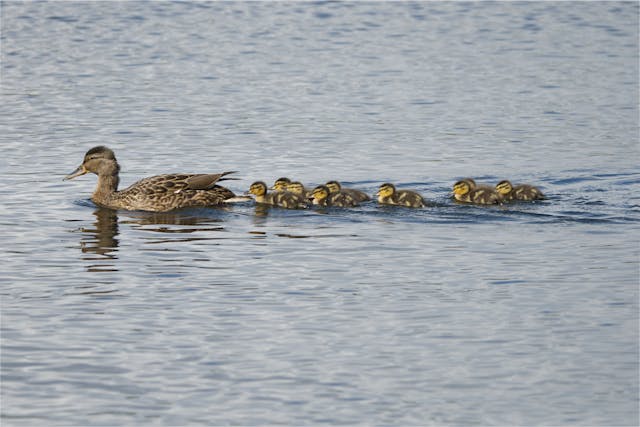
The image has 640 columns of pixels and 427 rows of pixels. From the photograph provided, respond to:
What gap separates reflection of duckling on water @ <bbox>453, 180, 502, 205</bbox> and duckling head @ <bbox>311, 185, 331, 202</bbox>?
4.00ft

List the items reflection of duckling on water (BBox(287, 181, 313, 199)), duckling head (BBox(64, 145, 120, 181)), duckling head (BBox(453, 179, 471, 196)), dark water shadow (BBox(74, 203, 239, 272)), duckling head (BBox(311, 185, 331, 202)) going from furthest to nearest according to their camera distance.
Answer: duckling head (BBox(64, 145, 120, 181))
reflection of duckling on water (BBox(287, 181, 313, 199))
duckling head (BBox(453, 179, 471, 196))
duckling head (BBox(311, 185, 331, 202))
dark water shadow (BBox(74, 203, 239, 272))

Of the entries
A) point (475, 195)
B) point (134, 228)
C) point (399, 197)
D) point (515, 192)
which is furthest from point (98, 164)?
point (515, 192)

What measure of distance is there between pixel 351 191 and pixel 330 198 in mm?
249

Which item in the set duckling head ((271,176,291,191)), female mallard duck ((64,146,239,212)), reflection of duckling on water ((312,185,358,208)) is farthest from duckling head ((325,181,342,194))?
female mallard duck ((64,146,239,212))

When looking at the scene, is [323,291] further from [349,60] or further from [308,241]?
[349,60]

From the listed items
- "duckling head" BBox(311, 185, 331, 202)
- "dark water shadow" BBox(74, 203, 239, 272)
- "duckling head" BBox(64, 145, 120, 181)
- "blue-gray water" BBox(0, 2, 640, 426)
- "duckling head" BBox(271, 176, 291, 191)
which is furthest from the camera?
"duckling head" BBox(64, 145, 120, 181)

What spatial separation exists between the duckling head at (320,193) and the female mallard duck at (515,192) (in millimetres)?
1639

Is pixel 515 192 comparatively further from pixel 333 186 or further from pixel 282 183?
pixel 282 183

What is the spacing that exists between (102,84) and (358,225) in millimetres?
9402

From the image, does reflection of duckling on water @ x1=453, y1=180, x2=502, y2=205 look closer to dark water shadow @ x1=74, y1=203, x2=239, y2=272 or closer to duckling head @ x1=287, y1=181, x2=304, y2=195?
duckling head @ x1=287, y1=181, x2=304, y2=195

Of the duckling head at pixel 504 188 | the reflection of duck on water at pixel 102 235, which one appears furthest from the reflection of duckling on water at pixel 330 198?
the reflection of duck on water at pixel 102 235

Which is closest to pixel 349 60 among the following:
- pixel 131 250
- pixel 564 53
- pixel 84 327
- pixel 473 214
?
pixel 564 53

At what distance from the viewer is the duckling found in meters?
13.4

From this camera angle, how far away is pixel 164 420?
7.56 m
